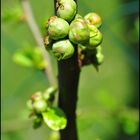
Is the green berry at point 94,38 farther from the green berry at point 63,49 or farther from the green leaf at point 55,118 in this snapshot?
the green leaf at point 55,118

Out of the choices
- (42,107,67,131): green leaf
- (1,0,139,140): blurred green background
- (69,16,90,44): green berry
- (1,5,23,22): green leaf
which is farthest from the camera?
(1,0,139,140): blurred green background

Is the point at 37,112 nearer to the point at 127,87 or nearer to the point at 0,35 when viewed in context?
the point at 0,35

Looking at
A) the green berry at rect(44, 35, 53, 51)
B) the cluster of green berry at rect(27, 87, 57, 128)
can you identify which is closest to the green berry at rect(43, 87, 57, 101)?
the cluster of green berry at rect(27, 87, 57, 128)

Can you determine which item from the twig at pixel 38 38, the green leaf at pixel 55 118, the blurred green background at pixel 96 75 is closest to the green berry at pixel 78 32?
the green leaf at pixel 55 118

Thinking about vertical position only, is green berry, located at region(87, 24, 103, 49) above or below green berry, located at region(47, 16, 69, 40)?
below

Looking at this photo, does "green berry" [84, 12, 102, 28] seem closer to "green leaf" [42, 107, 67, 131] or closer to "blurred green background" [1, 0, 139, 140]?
"green leaf" [42, 107, 67, 131]

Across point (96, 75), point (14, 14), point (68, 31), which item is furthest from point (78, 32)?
point (96, 75)

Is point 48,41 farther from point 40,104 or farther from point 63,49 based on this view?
point 40,104
